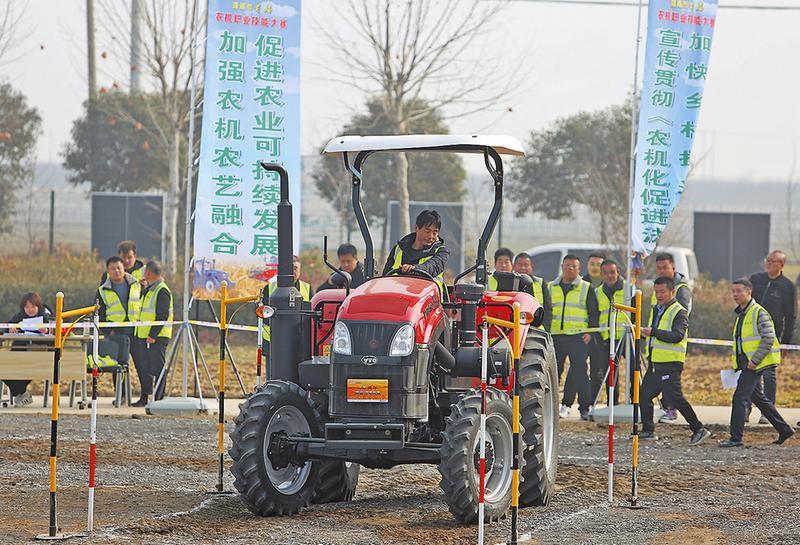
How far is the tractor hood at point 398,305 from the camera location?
8.97 metres

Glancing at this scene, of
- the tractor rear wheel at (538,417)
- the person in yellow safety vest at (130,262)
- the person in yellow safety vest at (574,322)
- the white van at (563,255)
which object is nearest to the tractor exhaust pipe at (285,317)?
the tractor rear wheel at (538,417)

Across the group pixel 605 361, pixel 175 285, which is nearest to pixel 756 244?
pixel 175 285

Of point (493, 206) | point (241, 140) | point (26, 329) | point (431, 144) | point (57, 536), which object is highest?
point (241, 140)

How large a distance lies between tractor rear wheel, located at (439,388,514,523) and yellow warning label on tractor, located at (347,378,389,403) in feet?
1.50

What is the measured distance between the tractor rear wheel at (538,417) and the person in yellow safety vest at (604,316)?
4966 mm

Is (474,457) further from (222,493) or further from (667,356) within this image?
(667,356)

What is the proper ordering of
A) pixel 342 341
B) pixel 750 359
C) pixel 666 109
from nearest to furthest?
1. pixel 342 341
2. pixel 750 359
3. pixel 666 109

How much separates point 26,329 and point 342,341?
26.8 feet

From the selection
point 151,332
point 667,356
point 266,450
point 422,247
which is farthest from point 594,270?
point 266,450

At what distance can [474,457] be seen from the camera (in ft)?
29.3

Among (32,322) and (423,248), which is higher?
(423,248)

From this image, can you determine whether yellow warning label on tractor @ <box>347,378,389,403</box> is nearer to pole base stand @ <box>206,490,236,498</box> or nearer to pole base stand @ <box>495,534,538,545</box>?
pole base stand @ <box>495,534,538,545</box>

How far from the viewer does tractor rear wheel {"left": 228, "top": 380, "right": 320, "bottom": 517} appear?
8.97 metres

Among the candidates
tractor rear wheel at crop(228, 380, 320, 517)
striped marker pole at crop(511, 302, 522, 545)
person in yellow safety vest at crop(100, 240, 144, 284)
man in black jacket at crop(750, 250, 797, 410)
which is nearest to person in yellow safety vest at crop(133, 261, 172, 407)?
person in yellow safety vest at crop(100, 240, 144, 284)
